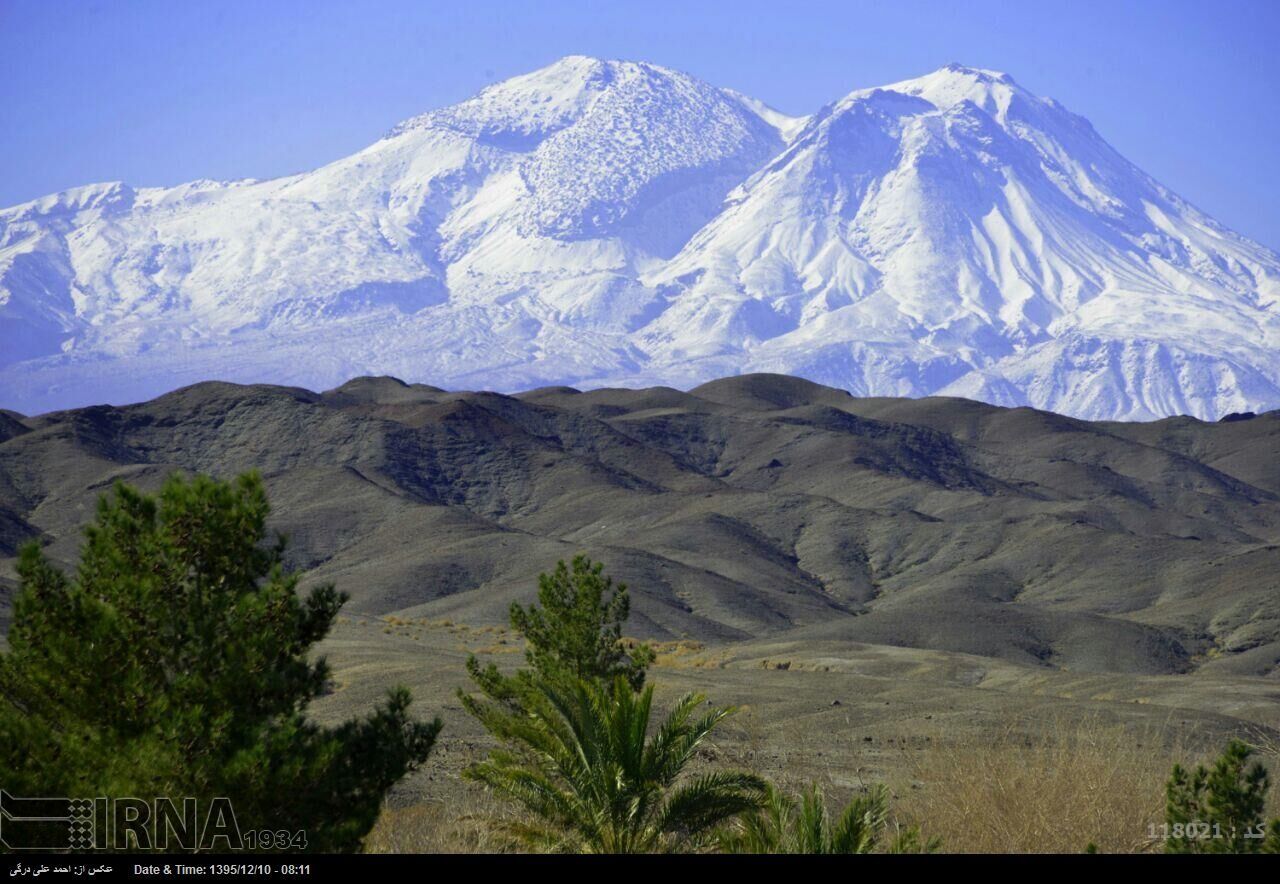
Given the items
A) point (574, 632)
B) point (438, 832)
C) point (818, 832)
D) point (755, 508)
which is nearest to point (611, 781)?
point (438, 832)

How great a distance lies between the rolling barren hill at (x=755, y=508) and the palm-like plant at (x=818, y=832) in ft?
128

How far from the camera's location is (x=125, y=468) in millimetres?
93812

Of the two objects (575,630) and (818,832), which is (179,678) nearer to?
(818,832)

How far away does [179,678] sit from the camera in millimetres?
8695

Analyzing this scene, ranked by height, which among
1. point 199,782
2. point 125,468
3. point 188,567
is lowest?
point 199,782

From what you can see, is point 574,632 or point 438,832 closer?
point 438,832

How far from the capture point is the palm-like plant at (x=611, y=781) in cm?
1128

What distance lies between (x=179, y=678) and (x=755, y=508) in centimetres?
8801

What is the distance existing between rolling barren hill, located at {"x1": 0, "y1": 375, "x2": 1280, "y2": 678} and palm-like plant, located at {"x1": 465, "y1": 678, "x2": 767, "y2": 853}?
36.7 metres

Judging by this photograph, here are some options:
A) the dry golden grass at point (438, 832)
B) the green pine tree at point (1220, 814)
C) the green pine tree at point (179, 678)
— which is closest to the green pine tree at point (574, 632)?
the dry golden grass at point (438, 832)

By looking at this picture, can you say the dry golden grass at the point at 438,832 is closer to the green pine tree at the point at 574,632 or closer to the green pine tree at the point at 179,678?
the green pine tree at the point at 179,678
